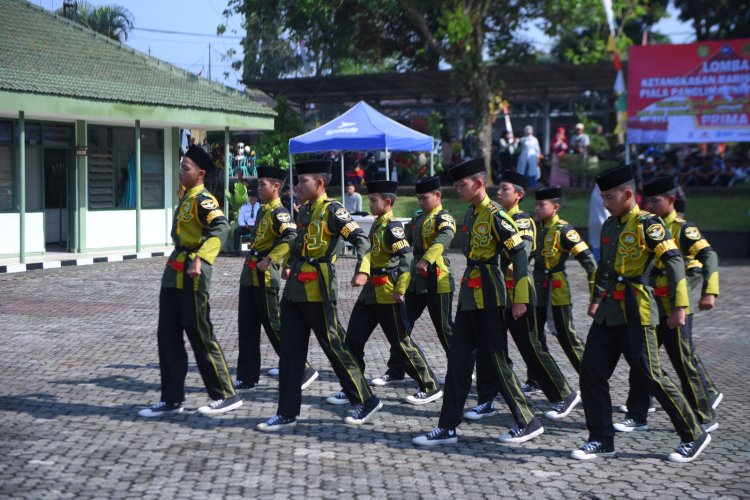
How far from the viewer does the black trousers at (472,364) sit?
694cm

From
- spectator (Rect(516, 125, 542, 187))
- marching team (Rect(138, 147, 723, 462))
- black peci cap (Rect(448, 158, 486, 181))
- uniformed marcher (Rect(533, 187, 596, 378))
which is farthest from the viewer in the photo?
spectator (Rect(516, 125, 542, 187))

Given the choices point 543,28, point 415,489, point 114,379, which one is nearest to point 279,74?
point 543,28

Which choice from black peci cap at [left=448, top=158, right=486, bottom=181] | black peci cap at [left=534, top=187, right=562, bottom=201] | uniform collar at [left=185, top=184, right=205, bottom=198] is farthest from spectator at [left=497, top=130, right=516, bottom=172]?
black peci cap at [left=448, top=158, right=486, bottom=181]

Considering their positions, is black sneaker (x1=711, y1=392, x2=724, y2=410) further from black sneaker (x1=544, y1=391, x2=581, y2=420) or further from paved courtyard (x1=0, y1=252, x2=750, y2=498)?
black sneaker (x1=544, y1=391, x2=581, y2=420)

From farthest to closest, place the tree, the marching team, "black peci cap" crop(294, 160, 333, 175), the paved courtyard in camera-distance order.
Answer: the tree → "black peci cap" crop(294, 160, 333, 175) → the marching team → the paved courtyard

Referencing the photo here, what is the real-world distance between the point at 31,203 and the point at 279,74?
1347 inches

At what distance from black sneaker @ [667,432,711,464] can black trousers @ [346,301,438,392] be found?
237 cm

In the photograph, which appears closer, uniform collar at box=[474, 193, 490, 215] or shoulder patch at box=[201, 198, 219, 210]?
uniform collar at box=[474, 193, 490, 215]

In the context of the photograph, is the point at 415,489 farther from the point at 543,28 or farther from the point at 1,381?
the point at 543,28

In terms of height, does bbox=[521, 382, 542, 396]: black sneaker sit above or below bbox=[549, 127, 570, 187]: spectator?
below

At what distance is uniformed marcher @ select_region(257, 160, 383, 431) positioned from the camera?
7297 mm

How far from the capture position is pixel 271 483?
5859mm

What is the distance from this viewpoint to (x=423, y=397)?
8.31m

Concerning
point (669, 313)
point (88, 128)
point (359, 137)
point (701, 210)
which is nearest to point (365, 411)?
point (669, 313)
